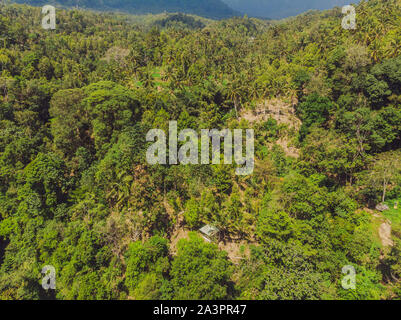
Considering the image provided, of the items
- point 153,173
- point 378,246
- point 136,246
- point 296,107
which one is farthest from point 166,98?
point 378,246

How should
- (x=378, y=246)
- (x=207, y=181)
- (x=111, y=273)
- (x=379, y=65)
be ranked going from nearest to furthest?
(x=111, y=273) → (x=378, y=246) → (x=207, y=181) → (x=379, y=65)

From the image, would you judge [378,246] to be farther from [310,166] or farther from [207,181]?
[207,181]

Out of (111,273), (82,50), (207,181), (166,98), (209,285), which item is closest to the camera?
(209,285)

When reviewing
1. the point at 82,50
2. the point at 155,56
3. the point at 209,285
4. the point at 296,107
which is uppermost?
the point at 82,50

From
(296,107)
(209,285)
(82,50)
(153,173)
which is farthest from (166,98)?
(82,50)

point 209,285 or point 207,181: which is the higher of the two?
point 207,181

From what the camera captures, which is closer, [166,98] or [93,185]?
[93,185]
